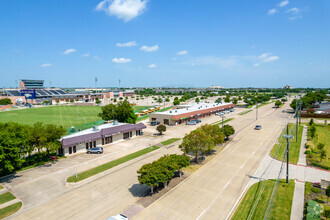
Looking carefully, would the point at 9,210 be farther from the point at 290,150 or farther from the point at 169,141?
the point at 290,150

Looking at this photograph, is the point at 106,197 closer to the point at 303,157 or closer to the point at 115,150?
the point at 115,150

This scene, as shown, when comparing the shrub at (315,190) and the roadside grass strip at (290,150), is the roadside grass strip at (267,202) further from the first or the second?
the roadside grass strip at (290,150)

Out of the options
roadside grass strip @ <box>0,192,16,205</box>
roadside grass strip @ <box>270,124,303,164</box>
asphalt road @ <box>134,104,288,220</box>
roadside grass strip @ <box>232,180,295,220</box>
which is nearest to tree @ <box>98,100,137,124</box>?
asphalt road @ <box>134,104,288,220</box>

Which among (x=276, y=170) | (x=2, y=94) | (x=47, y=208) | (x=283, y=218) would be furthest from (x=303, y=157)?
(x=2, y=94)

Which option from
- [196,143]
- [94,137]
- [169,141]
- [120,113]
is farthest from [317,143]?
[94,137]

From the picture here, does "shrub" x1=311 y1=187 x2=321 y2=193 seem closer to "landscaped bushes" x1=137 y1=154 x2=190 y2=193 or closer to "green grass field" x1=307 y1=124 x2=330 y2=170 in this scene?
"green grass field" x1=307 y1=124 x2=330 y2=170

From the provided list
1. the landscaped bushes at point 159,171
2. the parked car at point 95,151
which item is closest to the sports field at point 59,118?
the parked car at point 95,151
